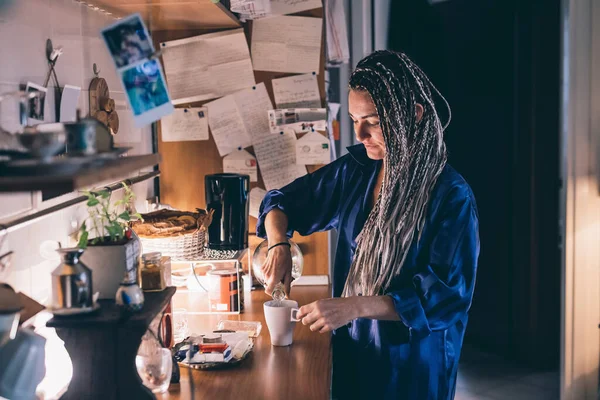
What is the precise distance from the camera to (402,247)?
1.77 metres

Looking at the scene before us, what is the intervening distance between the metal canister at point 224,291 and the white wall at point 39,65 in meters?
0.47

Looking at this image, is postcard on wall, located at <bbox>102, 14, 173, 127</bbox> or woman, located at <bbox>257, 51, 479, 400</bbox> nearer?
postcard on wall, located at <bbox>102, 14, 173, 127</bbox>

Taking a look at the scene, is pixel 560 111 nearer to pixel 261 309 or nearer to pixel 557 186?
pixel 557 186

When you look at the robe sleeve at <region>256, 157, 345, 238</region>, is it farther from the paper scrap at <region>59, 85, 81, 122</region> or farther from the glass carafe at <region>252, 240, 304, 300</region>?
the paper scrap at <region>59, 85, 81, 122</region>

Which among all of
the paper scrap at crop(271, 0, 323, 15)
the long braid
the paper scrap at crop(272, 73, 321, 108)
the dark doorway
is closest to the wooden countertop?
the long braid

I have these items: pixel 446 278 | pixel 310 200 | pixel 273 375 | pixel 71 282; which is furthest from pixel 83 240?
pixel 310 200

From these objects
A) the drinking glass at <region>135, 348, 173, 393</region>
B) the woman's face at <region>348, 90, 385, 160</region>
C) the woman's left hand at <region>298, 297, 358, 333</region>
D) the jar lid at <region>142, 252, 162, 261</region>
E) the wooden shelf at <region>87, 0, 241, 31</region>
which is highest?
the wooden shelf at <region>87, 0, 241, 31</region>

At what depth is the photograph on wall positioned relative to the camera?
1.12 m

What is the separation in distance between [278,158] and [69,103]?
3.25ft

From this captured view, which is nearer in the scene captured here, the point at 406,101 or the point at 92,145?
the point at 92,145

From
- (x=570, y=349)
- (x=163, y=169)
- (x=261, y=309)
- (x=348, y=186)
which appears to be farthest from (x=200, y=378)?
(x=570, y=349)

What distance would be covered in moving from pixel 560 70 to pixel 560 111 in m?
0.23

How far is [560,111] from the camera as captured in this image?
3791mm

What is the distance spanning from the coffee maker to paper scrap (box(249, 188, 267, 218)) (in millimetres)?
221
